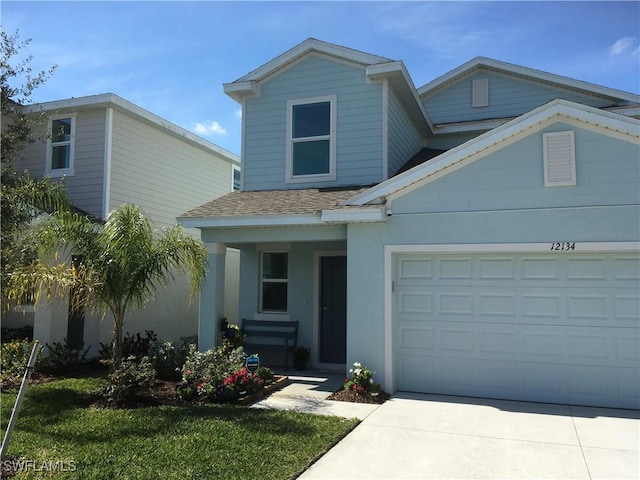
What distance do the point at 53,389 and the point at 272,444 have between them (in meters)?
4.96

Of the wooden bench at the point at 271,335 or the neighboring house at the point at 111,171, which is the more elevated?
the neighboring house at the point at 111,171

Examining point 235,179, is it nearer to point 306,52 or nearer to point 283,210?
point 306,52

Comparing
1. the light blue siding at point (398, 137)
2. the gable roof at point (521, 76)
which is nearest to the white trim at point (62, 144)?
the light blue siding at point (398, 137)

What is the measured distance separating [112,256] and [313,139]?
5296 mm

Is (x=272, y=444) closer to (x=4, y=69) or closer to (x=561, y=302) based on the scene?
(x=561, y=302)

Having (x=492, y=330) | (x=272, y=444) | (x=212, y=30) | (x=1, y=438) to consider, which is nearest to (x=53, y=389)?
(x=1, y=438)

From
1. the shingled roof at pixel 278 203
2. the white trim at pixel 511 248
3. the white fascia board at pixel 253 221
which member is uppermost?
the shingled roof at pixel 278 203

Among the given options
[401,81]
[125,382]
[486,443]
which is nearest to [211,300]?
[125,382]

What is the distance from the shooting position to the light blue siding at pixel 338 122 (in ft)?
34.7

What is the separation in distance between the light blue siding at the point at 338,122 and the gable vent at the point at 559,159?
362cm

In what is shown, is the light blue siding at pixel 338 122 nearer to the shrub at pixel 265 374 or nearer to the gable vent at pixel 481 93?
the shrub at pixel 265 374

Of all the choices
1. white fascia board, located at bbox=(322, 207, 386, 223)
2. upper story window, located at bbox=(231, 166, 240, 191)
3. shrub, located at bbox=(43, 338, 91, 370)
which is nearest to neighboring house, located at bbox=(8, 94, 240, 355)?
shrub, located at bbox=(43, 338, 91, 370)

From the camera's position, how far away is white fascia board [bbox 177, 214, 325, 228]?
8844mm

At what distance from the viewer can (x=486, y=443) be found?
5742 millimetres
